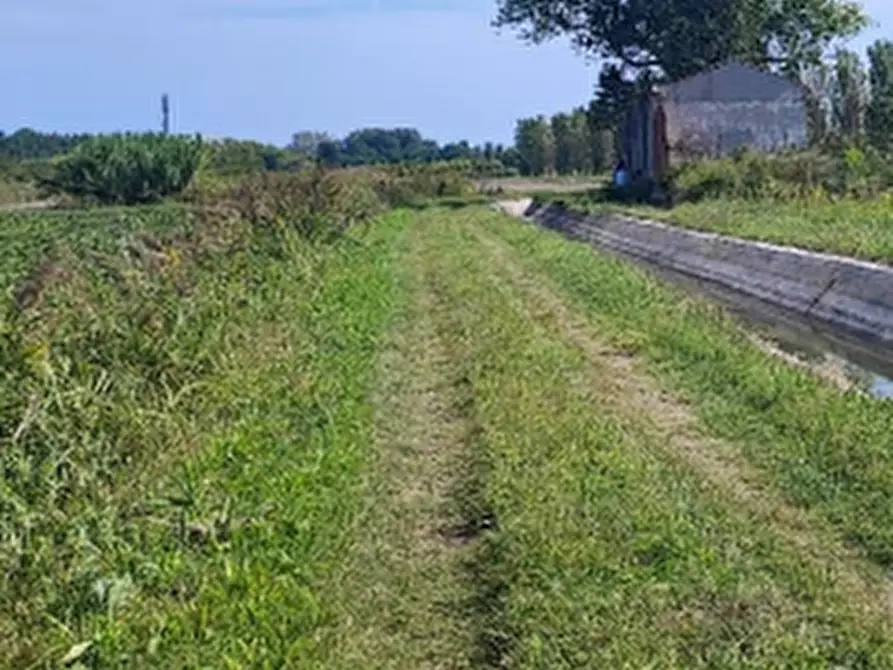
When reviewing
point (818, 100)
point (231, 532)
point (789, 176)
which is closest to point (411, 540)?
point (231, 532)

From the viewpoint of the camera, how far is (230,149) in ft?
227

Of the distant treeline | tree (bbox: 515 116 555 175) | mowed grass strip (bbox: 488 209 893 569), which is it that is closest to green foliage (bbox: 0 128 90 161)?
the distant treeline

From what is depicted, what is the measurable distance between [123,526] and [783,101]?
42339 millimetres

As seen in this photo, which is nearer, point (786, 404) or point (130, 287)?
point (786, 404)

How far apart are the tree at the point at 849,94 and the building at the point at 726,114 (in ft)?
24.4

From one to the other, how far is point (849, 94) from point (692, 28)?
9186mm

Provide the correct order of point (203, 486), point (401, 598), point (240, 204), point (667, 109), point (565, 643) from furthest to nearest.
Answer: point (667, 109)
point (240, 204)
point (203, 486)
point (401, 598)
point (565, 643)

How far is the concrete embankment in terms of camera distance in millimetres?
15969

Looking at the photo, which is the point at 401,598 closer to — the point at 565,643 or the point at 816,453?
the point at 565,643

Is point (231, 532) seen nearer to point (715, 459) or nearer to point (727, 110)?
point (715, 459)

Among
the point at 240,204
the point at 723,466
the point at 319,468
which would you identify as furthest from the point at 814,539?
the point at 240,204

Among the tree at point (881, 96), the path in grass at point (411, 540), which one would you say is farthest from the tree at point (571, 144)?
the path in grass at point (411, 540)

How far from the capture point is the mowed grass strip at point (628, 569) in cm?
529

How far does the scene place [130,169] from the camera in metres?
51.7
